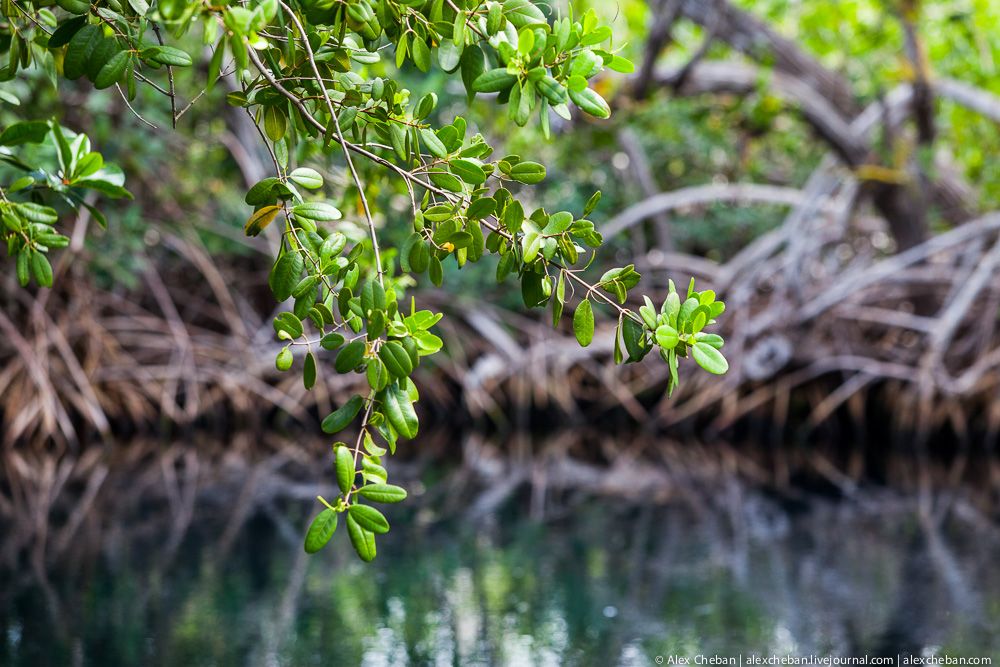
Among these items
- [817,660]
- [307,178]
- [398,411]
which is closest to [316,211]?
[307,178]

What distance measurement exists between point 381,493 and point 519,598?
149 cm

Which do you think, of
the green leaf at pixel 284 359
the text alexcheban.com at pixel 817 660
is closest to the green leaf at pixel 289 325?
the green leaf at pixel 284 359

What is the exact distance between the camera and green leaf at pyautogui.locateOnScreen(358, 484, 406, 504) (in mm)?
1082

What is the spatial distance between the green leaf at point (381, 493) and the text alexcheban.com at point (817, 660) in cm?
111

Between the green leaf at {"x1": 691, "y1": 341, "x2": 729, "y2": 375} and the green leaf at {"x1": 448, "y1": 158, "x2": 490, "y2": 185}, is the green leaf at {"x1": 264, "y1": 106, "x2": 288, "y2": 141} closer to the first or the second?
the green leaf at {"x1": 448, "y1": 158, "x2": 490, "y2": 185}

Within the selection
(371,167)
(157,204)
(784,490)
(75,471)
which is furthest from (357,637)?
(157,204)

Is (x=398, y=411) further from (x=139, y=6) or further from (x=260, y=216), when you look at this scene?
(x=139, y=6)

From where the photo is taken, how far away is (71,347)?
5.98m

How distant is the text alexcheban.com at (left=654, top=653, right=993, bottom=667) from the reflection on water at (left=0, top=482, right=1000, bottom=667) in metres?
0.03

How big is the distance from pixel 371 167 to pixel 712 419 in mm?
4791

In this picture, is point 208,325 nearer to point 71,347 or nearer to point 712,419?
point 71,347

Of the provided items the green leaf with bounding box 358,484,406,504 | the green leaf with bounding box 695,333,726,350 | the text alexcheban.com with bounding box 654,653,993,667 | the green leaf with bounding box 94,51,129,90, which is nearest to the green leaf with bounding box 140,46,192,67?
the green leaf with bounding box 94,51,129,90

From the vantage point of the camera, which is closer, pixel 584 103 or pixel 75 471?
pixel 584 103

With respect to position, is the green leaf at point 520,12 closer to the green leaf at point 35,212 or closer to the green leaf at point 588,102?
the green leaf at point 588,102
